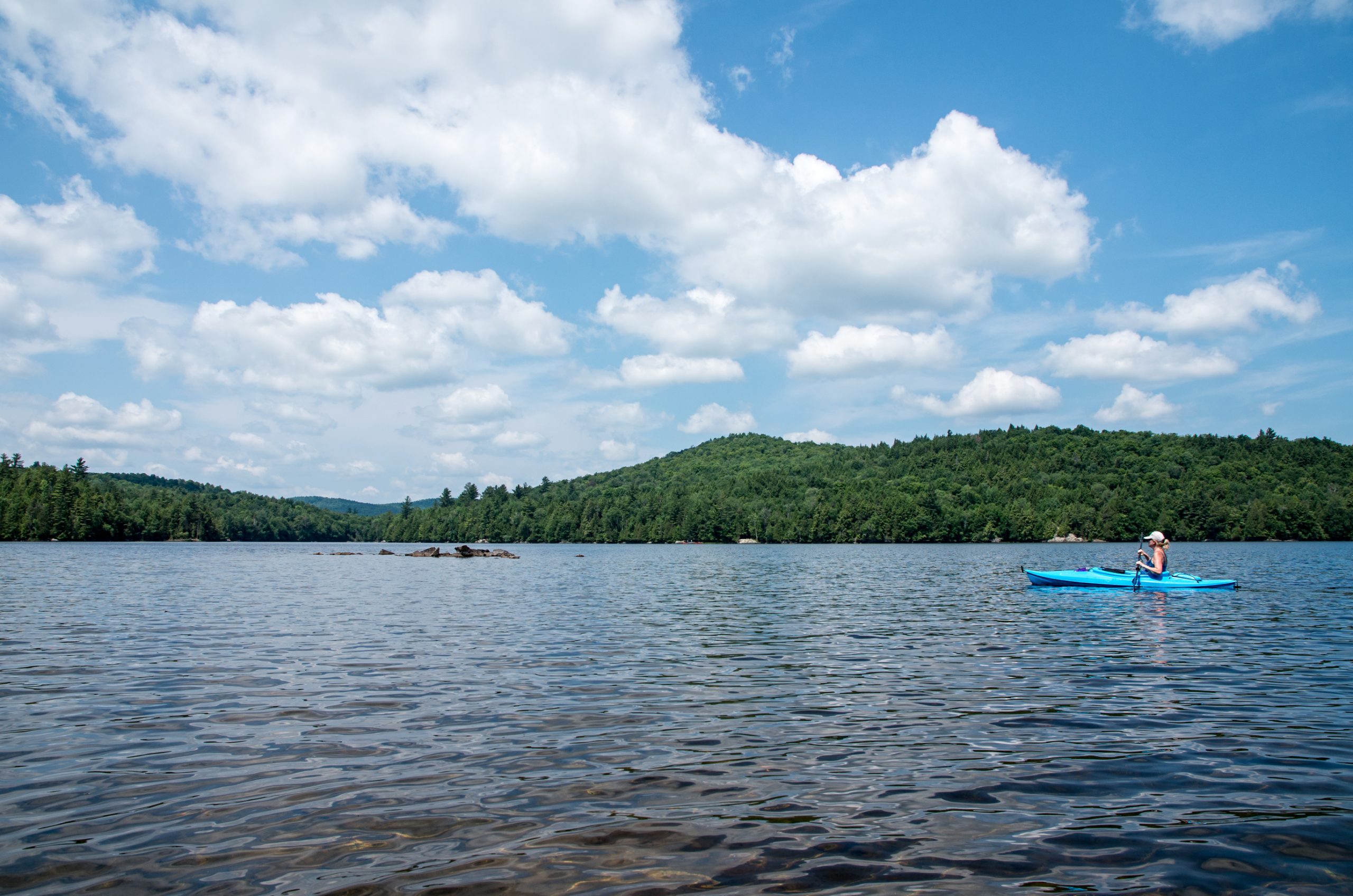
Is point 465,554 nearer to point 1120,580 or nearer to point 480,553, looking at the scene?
point 480,553

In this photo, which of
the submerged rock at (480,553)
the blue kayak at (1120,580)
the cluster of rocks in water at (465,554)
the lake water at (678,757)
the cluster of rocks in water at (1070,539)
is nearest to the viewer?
the lake water at (678,757)

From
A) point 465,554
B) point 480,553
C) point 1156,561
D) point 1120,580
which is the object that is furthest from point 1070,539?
point 1156,561

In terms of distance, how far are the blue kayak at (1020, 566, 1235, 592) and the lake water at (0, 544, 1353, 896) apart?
12.2 metres

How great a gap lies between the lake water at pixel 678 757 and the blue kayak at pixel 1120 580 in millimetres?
12163

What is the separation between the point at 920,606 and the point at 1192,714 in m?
21.0

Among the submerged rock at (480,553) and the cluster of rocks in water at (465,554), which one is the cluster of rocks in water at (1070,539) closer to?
the submerged rock at (480,553)

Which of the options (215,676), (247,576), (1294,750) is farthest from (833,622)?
(247,576)

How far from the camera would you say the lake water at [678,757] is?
319 inches

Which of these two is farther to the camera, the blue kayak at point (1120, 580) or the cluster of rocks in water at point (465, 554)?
the cluster of rocks in water at point (465, 554)

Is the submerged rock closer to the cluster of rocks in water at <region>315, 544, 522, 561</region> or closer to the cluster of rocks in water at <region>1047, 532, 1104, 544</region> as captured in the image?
the cluster of rocks in water at <region>315, 544, 522, 561</region>

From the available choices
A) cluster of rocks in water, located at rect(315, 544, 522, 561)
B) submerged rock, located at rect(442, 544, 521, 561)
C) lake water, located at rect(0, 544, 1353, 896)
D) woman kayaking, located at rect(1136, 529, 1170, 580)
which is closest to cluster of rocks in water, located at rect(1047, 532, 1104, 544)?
submerged rock, located at rect(442, 544, 521, 561)

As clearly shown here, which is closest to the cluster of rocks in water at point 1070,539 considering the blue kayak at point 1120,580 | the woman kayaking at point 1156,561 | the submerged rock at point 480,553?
the submerged rock at point 480,553

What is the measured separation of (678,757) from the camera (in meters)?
12.0

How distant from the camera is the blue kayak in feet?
136
